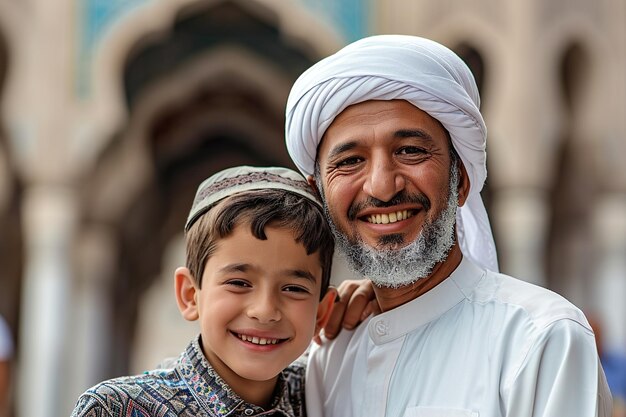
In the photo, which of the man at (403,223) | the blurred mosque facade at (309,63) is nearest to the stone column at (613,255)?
the blurred mosque facade at (309,63)

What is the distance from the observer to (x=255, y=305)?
183 cm

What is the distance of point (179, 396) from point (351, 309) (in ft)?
1.45

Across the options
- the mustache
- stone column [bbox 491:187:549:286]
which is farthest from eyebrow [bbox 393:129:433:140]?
stone column [bbox 491:187:549:286]

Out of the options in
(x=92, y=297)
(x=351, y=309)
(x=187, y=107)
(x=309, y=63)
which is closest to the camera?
(x=351, y=309)

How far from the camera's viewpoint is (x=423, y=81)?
1.93 metres

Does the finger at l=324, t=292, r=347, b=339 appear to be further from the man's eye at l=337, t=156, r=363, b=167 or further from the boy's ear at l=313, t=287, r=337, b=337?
the man's eye at l=337, t=156, r=363, b=167

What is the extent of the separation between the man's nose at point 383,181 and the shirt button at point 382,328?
250 mm

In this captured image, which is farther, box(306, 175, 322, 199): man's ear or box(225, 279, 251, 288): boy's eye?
box(306, 175, 322, 199): man's ear

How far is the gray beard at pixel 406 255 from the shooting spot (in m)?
1.95

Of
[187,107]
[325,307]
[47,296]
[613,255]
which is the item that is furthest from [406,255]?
[187,107]

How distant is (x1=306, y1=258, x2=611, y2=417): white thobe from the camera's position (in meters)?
1.64

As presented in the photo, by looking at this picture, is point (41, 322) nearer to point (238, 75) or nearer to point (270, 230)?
point (238, 75)

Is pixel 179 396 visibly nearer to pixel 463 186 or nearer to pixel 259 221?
pixel 259 221

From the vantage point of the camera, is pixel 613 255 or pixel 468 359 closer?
pixel 468 359
